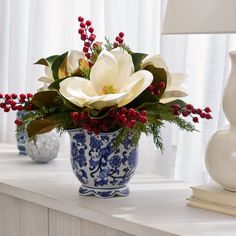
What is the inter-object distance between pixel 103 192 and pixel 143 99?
228mm

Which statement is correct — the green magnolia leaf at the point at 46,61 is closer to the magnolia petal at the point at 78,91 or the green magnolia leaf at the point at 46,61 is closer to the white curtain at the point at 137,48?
the magnolia petal at the point at 78,91

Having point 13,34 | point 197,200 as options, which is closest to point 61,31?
point 13,34

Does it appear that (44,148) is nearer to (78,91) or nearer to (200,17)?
(78,91)

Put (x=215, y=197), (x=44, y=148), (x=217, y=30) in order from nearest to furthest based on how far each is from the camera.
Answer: (x=217, y=30) < (x=215, y=197) < (x=44, y=148)

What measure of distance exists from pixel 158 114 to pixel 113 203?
0.21 metres

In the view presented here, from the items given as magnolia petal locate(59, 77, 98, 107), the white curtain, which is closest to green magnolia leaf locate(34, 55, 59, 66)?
magnolia petal locate(59, 77, 98, 107)

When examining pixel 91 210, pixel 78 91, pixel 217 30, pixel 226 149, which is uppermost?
pixel 217 30

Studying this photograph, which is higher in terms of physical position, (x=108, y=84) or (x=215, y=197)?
(x=108, y=84)

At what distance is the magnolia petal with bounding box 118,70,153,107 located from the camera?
1129 mm

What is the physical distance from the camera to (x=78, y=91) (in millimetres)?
1150

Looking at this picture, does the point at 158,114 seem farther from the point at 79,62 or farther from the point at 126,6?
the point at 126,6

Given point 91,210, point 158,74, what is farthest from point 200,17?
point 91,210

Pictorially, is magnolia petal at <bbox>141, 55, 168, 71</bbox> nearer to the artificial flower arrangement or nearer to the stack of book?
the artificial flower arrangement

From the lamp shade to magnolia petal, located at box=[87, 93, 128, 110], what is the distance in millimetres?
156
